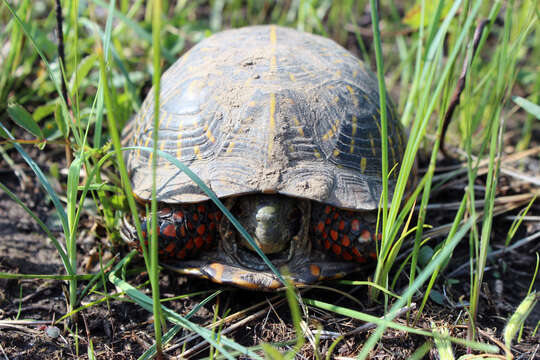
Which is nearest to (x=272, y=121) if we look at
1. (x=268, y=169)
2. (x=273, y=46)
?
(x=268, y=169)

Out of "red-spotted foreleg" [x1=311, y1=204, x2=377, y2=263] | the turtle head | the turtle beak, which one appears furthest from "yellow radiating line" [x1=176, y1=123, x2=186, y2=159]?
"red-spotted foreleg" [x1=311, y1=204, x2=377, y2=263]

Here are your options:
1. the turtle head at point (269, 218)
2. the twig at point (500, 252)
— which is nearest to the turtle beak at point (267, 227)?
the turtle head at point (269, 218)

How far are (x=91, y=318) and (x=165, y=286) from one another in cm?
32

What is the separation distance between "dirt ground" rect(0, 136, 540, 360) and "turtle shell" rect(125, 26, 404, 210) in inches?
16.3

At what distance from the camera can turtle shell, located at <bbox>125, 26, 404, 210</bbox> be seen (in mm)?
1774

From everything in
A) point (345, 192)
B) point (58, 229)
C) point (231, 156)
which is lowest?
point (58, 229)

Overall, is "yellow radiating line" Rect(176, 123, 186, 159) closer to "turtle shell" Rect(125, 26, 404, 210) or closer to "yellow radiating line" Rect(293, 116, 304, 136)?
"turtle shell" Rect(125, 26, 404, 210)

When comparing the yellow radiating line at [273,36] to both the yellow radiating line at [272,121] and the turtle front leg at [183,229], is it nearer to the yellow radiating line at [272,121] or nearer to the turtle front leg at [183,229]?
the yellow radiating line at [272,121]

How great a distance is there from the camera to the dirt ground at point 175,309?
5.34 ft

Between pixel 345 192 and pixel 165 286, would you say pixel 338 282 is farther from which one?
pixel 165 286

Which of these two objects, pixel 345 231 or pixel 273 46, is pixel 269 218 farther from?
pixel 273 46

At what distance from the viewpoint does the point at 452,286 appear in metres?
1.97

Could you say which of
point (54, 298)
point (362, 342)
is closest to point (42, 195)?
point (54, 298)

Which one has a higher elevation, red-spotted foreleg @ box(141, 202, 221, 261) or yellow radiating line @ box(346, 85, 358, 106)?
yellow radiating line @ box(346, 85, 358, 106)
